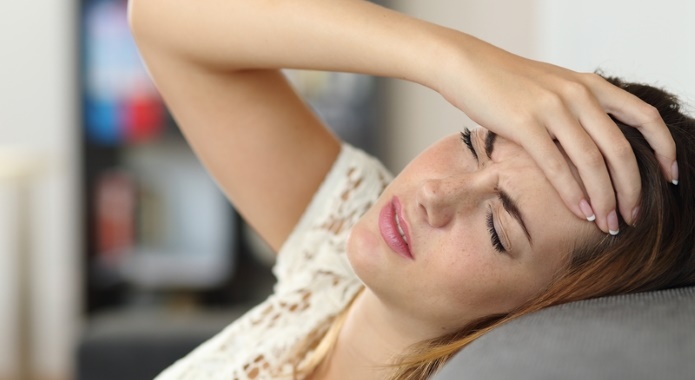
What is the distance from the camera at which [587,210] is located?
1131 mm

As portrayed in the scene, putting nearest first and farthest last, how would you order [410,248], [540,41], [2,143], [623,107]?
[623,107], [410,248], [540,41], [2,143]

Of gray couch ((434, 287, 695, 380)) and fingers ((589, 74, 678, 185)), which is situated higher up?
fingers ((589, 74, 678, 185))

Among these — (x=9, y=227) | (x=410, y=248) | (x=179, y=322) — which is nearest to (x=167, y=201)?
(x=9, y=227)

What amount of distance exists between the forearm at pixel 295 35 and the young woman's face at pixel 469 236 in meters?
0.13

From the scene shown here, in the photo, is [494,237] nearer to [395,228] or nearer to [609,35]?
[395,228]

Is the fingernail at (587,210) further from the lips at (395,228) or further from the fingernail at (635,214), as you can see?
the lips at (395,228)

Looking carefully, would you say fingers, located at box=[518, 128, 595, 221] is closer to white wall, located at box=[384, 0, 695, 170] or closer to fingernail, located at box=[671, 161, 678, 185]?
fingernail, located at box=[671, 161, 678, 185]

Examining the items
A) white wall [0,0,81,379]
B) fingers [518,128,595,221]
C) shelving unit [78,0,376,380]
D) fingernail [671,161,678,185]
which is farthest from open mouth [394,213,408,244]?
white wall [0,0,81,379]

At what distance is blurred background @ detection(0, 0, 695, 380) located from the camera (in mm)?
4020

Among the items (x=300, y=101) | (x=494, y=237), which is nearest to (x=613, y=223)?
(x=494, y=237)

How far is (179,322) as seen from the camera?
6.83 ft

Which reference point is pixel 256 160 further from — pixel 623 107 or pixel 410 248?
pixel 623 107

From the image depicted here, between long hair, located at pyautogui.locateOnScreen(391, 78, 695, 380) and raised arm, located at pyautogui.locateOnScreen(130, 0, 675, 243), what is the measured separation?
23 mm

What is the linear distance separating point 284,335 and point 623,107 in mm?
684
